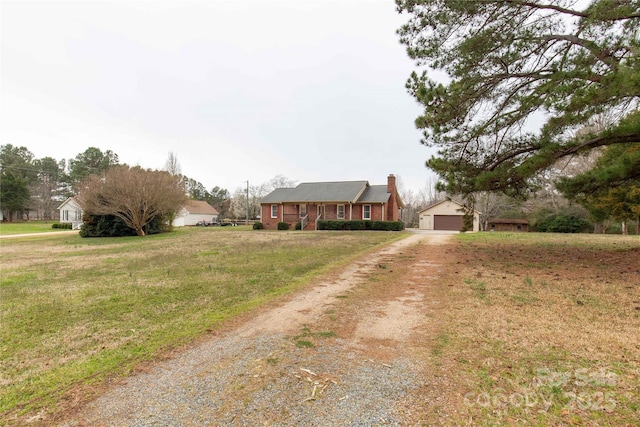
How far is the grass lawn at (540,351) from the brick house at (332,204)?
21684 millimetres

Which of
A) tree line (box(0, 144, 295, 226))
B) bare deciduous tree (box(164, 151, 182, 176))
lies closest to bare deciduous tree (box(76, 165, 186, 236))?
tree line (box(0, 144, 295, 226))

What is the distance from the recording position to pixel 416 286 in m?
6.33

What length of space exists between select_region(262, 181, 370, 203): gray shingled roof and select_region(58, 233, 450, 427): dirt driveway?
24.0m

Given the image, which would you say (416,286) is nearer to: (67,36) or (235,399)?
(235,399)

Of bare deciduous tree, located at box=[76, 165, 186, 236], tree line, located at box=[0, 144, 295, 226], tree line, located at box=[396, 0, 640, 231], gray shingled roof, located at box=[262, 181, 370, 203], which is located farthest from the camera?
tree line, located at box=[0, 144, 295, 226]

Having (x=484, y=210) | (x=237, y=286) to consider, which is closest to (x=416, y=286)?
(x=237, y=286)

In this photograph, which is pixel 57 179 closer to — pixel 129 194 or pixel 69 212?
pixel 69 212

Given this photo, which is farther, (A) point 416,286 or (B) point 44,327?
(A) point 416,286

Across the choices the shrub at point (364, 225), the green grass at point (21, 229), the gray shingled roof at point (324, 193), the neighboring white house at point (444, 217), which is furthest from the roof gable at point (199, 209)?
the neighboring white house at point (444, 217)

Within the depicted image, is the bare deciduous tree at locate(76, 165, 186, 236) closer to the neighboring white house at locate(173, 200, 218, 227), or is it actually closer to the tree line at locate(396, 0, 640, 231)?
the tree line at locate(396, 0, 640, 231)

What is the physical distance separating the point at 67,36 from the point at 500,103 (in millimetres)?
15210

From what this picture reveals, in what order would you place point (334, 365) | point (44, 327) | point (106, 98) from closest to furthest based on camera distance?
point (334, 365), point (44, 327), point (106, 98)

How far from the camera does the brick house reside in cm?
2827

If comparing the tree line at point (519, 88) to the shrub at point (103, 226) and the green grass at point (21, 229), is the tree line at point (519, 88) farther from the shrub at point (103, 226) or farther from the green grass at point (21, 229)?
the green grass at point (21, 229)
